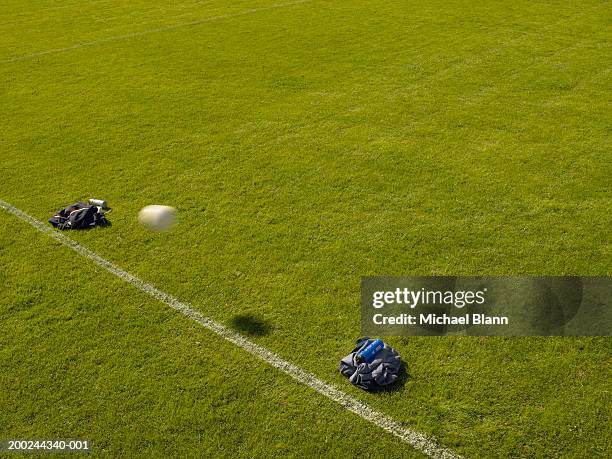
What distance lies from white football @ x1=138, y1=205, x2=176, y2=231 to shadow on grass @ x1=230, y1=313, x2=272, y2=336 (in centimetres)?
239

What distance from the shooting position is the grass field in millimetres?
5789

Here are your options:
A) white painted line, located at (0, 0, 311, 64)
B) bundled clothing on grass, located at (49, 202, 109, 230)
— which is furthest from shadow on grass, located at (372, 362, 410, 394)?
white painted line, located at (0, 0, 311, 64)

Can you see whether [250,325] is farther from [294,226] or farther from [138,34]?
[138,34]

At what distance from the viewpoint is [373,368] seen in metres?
6.12

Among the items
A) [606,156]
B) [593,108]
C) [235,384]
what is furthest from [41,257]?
[593,108]

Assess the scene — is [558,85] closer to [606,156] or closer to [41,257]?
[606,156]

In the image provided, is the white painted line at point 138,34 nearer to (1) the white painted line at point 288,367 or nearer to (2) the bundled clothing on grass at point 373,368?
(1) the white painted line at point 288,367

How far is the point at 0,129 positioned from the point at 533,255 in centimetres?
1063

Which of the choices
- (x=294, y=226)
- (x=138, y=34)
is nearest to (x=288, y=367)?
(x=294, y=226)

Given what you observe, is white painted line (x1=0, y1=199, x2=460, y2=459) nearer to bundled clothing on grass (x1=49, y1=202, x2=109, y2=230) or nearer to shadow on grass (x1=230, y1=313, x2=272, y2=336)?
shadow on grass (x1=230, y1=313, x2=272, y2=336)

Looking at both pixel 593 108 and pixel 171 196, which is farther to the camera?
pixel 593 108

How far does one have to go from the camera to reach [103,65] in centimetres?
1636

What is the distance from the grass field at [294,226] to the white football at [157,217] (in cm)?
17

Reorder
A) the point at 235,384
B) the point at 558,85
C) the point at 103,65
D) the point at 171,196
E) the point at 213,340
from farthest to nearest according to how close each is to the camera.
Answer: the point at 103,65
the point at 558,85
the point at 171,196
the point at 213,340
the point at 235,384
